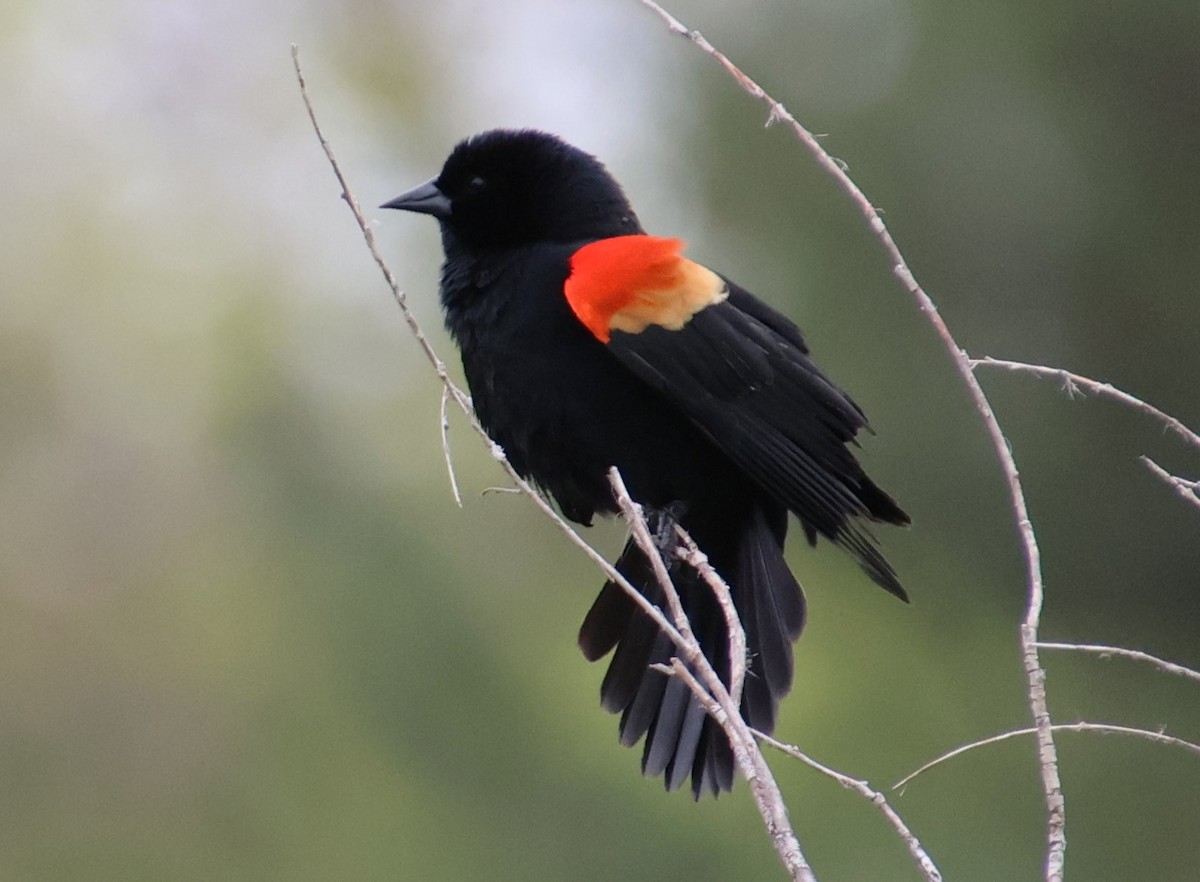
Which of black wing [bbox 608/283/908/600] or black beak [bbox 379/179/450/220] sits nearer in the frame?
black wing [bbox 608/283/908/600]

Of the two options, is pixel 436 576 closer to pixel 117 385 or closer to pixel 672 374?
pixel 117 385

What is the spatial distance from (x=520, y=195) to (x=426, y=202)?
17cm

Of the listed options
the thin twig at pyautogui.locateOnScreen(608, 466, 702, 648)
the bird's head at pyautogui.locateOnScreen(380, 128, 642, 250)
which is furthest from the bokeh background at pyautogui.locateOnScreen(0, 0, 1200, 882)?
Answer: the thin twig at pyautogui.locateOnScreen(608, 466, 702, 648)

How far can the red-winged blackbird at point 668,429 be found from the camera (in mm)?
2484

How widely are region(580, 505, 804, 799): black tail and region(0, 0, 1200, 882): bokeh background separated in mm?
1614

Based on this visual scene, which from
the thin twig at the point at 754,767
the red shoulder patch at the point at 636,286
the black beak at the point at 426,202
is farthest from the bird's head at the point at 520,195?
the thin twig at the point at 754,767

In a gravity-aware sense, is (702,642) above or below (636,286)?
below

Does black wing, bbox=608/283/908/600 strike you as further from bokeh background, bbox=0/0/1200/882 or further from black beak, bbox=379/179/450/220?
bokeh background, bbox=0/0/1200/882

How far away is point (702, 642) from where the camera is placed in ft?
8.67

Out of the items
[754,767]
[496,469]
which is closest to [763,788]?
[754,767]

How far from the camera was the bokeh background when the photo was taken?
441 centimetres

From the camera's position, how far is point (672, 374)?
2.50 m

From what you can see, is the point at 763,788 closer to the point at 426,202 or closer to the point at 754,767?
the point at 754,767

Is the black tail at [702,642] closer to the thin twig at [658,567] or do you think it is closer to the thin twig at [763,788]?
the thin twig at [658,567]
